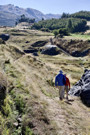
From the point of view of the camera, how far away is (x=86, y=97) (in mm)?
17484

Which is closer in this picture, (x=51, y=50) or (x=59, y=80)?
(x=59, y=80)

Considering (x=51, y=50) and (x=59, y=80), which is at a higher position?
(x=59, y=80)

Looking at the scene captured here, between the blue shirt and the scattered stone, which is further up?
the blue shirt

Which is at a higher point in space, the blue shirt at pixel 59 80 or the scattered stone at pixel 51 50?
the blue shirt at pixel 59 80

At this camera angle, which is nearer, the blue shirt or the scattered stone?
the blue shirt

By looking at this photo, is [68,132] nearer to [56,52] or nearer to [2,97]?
[2,97]

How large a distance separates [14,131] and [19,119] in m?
0.99

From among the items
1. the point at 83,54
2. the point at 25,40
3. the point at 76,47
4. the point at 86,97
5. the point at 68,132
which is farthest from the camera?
the point at 25,40

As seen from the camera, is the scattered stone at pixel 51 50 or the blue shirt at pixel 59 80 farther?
the scattered stone at pixel 51 50

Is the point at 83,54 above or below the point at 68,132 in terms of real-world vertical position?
below

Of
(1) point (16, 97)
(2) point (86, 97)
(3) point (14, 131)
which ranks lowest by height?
(2) point (86, 97)

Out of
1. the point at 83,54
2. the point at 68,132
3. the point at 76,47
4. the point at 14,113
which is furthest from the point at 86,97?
the point at 76,47

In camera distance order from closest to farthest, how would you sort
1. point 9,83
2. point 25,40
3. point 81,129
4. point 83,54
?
point 81,129 < point 9,83 < point 83,54 < point 25,40

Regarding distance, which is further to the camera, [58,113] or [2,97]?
[58,113]
